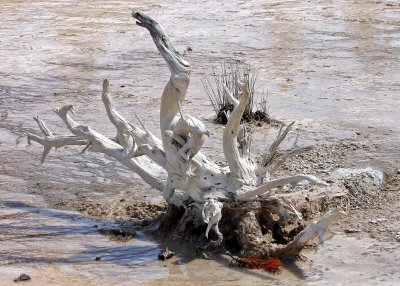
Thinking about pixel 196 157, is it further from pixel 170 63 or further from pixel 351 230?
pixel 351 230

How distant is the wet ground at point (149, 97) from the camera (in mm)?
7832

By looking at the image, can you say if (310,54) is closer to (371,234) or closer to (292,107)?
(292,107)

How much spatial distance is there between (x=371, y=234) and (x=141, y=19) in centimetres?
244

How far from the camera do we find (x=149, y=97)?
12.8 m

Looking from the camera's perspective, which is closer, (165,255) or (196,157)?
(165,255)

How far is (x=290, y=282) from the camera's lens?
7367 millimetres

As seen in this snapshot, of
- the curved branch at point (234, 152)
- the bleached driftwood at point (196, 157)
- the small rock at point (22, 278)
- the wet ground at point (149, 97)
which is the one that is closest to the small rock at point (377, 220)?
the wet ground at point (149, 97)

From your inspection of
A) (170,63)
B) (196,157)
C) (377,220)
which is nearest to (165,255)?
(196,157)

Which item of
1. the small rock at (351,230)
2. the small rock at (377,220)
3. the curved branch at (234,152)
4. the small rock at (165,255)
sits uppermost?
the curved branch at (234,152)

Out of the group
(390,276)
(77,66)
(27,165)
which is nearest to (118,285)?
(390,276)

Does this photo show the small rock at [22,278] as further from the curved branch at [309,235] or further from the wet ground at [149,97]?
the curved branch at [309,235]

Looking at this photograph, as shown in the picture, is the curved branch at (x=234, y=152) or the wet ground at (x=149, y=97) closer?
the wet ground at (x=149, y=97)

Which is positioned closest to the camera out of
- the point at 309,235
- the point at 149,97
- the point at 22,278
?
the point at 309,235

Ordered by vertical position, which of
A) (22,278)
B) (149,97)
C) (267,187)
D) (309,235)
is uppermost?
(267,187)
